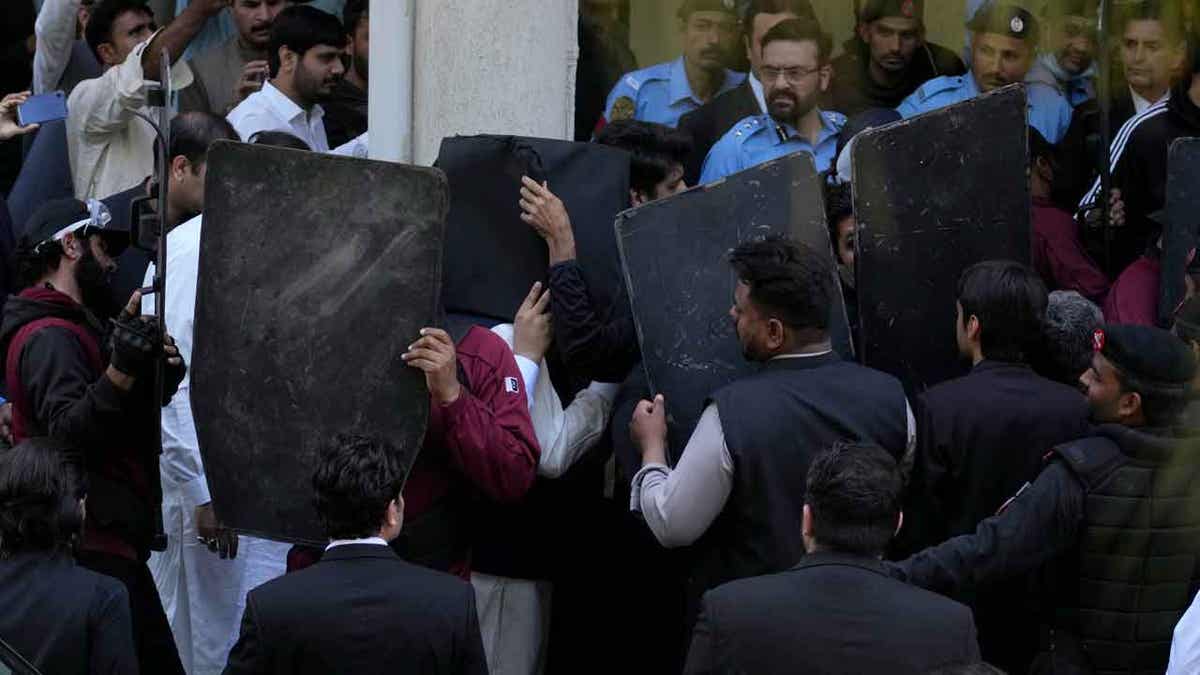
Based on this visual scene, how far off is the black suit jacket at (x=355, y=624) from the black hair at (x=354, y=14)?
166 inches

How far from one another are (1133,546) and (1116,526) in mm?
64

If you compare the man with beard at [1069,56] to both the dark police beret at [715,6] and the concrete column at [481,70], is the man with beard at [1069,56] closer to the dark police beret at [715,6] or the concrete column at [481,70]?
the dark police beret at [715,6]

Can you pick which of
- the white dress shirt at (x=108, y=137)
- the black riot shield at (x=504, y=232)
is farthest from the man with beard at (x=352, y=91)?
the black riot shield at (x=504, y=232)

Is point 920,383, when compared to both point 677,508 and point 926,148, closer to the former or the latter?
point 926,148

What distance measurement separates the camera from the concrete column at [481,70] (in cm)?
668

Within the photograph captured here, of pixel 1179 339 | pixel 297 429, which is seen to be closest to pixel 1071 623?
pixel 1179 339

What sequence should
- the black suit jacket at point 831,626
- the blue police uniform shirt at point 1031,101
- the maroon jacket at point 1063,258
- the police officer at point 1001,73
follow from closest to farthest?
the black suit jacket at point 831,626
the maroon jacket at point 1063,258
the police officer at point 1001,73
the blue police uniform shirt at point 1031,101

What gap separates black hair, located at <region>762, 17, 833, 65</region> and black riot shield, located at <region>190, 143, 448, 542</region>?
2434 millimetres

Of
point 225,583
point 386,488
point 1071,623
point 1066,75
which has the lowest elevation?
point 225,583

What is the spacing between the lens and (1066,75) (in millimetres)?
8086

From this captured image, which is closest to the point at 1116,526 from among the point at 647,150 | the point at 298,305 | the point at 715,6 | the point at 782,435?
the point at 782,435

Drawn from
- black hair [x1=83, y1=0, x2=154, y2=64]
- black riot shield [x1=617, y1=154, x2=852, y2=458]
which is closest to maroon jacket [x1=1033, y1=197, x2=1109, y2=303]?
black riot shield [x1=617, y1=154, x2=852, y2=458]

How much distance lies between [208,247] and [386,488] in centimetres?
112

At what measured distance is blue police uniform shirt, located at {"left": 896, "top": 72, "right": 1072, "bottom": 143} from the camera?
7867 millimetres
